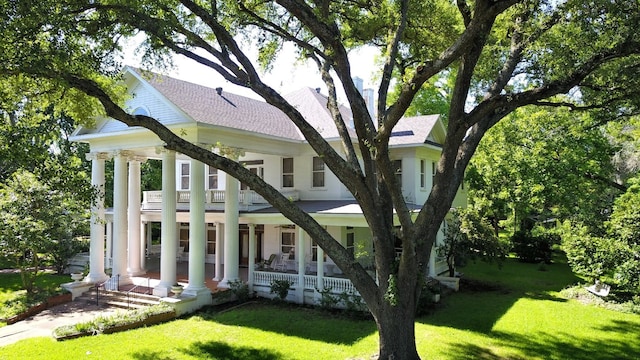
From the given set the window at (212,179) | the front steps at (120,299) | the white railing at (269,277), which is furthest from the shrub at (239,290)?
the window at (212,179)

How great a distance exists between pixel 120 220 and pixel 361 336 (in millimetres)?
12213

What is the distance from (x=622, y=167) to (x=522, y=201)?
1105 centimetres

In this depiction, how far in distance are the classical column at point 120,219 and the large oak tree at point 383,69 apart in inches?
335

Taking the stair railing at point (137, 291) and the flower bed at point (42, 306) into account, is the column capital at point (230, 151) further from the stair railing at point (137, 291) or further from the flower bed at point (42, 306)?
the flower bed at point (42, 306)

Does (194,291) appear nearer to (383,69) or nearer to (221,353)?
(221,353)

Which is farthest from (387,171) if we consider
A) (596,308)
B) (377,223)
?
(596,308)

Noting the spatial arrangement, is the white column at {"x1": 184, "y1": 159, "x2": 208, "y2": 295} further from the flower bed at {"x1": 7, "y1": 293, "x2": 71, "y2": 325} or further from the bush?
the bush

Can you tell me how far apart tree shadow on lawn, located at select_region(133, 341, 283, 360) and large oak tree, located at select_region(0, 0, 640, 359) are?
136 inches

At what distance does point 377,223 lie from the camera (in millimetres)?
9297

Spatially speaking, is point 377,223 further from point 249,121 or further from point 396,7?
point 249,121

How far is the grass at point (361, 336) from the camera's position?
37.1 feet

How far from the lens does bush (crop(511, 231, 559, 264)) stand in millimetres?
27125

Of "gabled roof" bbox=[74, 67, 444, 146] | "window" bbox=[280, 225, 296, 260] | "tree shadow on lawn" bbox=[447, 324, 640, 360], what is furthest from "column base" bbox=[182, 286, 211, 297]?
"tree shadow on lawn" bbox=[447, 324, 640, 360]

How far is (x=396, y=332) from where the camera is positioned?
360 inches
